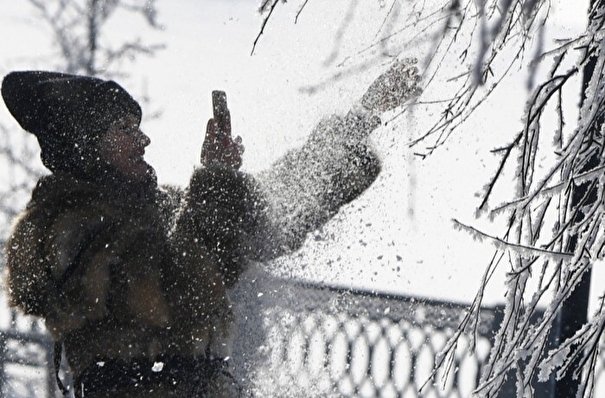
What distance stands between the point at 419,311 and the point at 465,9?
2.82 metres

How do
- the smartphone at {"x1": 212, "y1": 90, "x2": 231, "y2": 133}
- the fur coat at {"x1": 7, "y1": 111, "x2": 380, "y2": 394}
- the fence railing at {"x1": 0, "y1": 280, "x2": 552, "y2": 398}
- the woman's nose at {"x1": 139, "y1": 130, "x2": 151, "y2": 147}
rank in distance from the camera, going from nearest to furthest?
the fur coat at {"x1": 7, "y1": 111, "x2": 380, "y2": 394} → the woman's nose at {"x1": 139, "y1": 130, "x2": 151, "y2": 147} → the smartphone at {"x1": 212, "y1": 90, "x2": 231, "y2": 133} → the fence railing at {"x1": 0, "y1": 280, "x2": 552, "y2": 398}

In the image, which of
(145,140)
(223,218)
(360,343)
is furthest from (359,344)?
(145,140)

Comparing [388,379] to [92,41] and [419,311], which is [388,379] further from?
[92,41]

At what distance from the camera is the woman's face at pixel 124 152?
250 cm

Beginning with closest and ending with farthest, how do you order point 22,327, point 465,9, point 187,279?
point 465,9 < point 187,279 < point 22,327

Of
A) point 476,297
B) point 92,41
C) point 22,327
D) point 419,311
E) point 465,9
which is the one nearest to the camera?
point 476,297

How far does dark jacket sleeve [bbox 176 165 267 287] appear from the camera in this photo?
2.57 meters

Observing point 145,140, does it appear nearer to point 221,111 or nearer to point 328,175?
point 221,111

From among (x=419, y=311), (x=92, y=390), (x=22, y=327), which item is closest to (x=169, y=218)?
(x=92, y=390)

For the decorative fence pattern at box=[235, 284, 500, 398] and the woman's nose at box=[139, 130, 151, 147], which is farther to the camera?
the decorative fence pattern at box=[235, 284, 500, 398]

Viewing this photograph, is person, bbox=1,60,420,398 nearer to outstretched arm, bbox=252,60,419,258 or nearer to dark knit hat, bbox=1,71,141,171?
dark knit hat, bbox=1,71,141,171

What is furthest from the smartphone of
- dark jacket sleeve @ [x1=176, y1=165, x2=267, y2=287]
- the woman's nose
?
the woman's nose

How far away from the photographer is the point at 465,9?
202 centimetres

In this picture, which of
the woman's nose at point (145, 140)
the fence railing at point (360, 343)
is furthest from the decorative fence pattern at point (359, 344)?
the woman's nose at point (145, 140)
